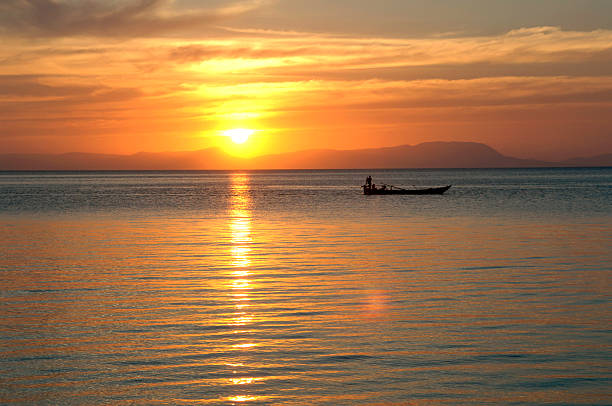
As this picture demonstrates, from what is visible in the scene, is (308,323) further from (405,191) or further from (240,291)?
(405,191)

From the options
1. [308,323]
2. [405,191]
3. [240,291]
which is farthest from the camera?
[405,191]

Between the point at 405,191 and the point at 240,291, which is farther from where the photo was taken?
the point at 405,191

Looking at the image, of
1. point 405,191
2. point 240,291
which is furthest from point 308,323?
point 405,191

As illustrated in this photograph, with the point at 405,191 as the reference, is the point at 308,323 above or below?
below

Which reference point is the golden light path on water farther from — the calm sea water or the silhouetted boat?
the silhouetted boat

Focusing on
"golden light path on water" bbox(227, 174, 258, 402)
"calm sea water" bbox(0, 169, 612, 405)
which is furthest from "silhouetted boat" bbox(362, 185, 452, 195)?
"calm sea water" bbox(0, 169, 612, 405)

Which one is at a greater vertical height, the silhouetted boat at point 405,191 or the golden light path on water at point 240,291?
the silhouetted boat at point 405,191

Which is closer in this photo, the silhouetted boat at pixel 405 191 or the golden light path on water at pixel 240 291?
the golden light path on water at pixel 240 291

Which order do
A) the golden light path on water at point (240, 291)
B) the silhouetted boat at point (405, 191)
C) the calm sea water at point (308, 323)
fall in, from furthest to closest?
the silhouetted boat at point (405, 191) → the golden light path on water at point (240, 291) → the calm sea water at point (308, 323)

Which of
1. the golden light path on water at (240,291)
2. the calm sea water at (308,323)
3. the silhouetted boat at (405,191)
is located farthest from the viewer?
the silhouetted boat at (405,191)

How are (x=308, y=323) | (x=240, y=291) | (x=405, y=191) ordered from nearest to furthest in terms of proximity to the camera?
(x=308, y=323) < (x=240, y=291) < (x=405, y=191)

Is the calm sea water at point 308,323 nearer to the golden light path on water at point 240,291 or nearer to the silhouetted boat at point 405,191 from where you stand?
the golden light path on water at point 240,291

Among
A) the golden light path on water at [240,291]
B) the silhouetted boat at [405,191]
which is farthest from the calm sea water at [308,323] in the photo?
the silhouetted boat at [405,191]

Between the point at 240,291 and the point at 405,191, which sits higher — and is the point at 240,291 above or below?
below
